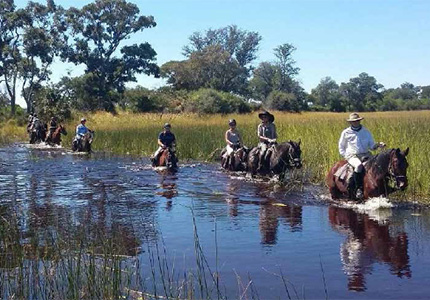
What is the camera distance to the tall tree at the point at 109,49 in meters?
60.0

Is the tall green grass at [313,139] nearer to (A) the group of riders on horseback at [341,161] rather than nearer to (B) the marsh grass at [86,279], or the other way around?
(A) the group of riders on horseback at [341,161]

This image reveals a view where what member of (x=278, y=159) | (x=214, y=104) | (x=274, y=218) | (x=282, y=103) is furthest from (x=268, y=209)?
(x=282, y=103)

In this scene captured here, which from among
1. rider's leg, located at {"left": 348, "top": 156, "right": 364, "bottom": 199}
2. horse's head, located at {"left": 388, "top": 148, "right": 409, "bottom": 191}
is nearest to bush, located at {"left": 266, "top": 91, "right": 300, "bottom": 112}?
rider's leg, located at {"left": 348, "top": 156, "right": 364, "bottom": 199}

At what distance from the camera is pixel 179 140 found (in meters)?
25.8

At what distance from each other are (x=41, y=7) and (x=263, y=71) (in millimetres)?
37459

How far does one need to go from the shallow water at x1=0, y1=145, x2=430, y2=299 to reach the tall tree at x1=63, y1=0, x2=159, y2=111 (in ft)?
140

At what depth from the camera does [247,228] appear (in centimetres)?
1032

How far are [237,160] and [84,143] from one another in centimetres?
1064

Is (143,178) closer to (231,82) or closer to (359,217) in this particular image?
(359,217)

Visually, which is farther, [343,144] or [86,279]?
[343,144]

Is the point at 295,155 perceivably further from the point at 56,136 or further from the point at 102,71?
the point at 102,71

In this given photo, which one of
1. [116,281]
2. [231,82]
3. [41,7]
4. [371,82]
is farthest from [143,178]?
[371,82]

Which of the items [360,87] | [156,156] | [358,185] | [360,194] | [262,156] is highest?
[360,87]

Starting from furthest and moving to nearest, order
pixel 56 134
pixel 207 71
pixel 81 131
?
pixel 207 71, pixel 56 134, pixel 81 131
